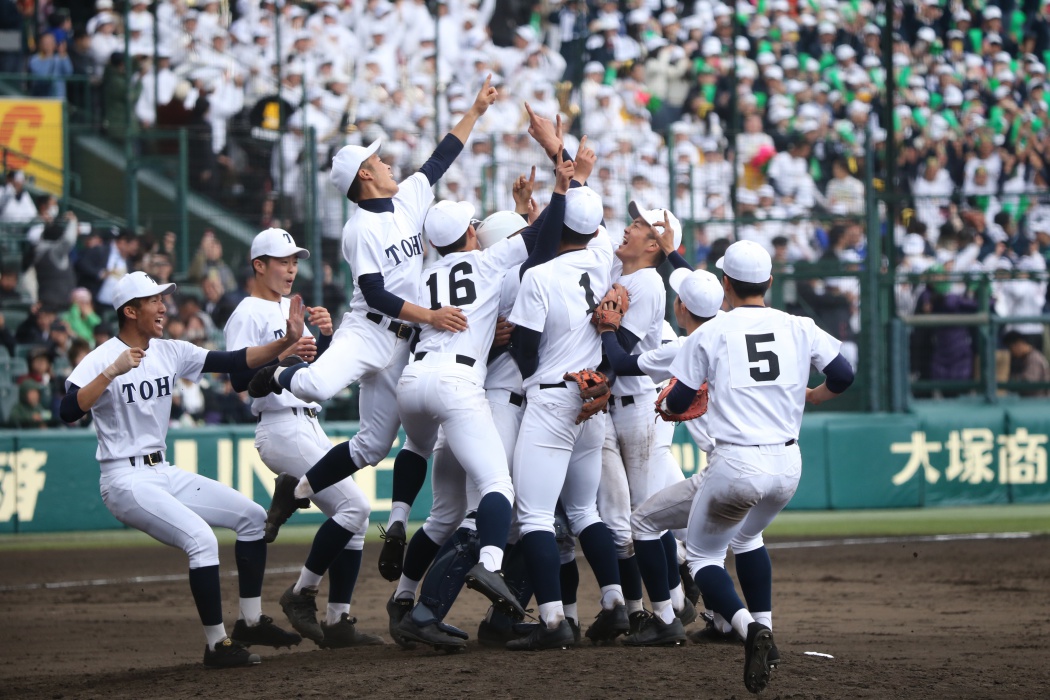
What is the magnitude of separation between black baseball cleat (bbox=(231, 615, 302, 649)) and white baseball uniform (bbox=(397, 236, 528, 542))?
127cm

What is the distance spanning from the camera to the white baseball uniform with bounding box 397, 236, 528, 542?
691cm

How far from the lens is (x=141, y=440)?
7.17 m

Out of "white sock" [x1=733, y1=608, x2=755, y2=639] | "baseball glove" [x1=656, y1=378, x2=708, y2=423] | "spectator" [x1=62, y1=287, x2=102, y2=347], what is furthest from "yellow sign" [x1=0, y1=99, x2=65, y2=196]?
"white sock" [x1=733, y1=608, x2=755, y2=639]

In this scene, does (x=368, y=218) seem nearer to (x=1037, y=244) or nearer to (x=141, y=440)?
(x=141, y=440)

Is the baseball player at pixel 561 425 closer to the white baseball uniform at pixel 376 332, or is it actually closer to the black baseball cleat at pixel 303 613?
the white baseball uniform at pixel 376 332

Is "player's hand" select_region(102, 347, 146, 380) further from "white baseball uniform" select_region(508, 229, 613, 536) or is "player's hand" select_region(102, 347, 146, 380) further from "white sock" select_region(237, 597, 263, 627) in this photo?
"white baseball uniform" select_region(508, 229, 613, 536)

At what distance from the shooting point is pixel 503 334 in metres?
7.40

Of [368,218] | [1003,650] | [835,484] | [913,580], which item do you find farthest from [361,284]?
[835,484]

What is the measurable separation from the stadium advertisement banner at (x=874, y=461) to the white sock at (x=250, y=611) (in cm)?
598

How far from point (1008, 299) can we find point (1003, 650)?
8.18 metres

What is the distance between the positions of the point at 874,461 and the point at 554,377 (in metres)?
8.30

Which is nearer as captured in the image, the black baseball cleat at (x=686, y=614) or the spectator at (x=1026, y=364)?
the black baseball cleat at (x=686, y=614)

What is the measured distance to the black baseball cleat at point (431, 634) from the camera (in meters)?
6.78

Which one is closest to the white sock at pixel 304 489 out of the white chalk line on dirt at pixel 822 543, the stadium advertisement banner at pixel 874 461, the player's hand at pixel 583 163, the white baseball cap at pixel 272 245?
the white baseball cap at pixel 272 245
